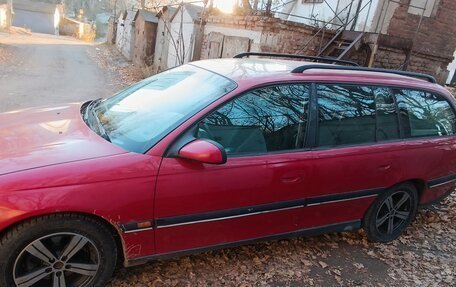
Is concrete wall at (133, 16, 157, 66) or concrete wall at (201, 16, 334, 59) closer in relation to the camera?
concrete wall at (201, 16, 334, 59)

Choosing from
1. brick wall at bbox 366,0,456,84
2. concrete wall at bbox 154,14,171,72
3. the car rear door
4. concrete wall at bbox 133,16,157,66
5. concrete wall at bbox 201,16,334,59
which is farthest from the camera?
concrete wall at bbox 133,16,157,66

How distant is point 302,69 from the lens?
→ 316 cm

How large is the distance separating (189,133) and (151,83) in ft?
3.70

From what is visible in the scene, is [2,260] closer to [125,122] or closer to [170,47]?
[125,122]

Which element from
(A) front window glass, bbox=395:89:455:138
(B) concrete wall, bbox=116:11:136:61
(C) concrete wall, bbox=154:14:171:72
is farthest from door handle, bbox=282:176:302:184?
(B) concrete wall, bbox=116:11:136:61

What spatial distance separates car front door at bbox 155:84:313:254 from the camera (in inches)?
102

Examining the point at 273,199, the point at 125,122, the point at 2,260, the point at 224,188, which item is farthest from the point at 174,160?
the point at 2,260

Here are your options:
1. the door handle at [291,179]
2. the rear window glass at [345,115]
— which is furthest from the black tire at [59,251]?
the rear window glass at [345,115]

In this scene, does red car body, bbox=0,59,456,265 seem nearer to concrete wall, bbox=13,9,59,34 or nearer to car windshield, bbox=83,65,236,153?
car windshield, bbox=83,65,236,153

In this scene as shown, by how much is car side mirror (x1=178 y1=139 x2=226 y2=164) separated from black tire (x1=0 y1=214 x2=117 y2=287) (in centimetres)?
75

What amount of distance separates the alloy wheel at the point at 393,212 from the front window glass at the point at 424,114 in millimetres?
678

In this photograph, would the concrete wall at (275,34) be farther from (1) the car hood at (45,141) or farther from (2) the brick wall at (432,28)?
(1) the car hood at (45,141)

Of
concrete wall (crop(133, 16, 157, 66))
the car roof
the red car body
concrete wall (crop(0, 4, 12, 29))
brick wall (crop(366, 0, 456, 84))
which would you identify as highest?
brick wall (crop(366, 0, 456, 84))

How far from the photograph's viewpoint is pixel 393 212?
12.8 ft
